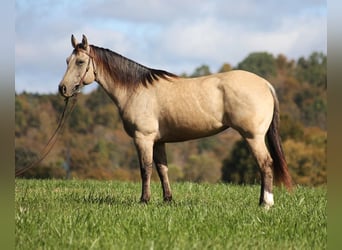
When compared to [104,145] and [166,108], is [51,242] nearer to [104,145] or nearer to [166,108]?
[166,108]

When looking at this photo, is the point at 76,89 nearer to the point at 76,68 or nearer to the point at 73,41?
the point at 76,68

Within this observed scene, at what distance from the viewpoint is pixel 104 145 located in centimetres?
3666

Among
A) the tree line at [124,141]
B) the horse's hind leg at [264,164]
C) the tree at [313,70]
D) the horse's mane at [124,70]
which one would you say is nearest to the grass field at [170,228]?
the horse's hind leg at [264,164]

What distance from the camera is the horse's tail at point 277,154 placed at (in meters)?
7.41

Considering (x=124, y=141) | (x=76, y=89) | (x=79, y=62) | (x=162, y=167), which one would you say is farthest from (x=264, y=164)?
(x=124, y=141)

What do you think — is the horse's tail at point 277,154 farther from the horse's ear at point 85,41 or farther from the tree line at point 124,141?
the tree line at point 124,141

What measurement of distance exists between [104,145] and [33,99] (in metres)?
6.90

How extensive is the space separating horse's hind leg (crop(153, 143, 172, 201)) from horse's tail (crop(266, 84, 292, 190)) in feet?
5.29

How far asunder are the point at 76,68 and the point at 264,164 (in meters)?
3.05

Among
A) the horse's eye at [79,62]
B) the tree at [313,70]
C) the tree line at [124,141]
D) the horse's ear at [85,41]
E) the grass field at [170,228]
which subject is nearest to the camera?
the grass field at [170,228]

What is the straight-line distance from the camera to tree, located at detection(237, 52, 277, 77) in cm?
4659

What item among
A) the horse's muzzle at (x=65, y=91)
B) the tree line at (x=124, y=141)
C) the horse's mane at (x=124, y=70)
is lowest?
the tree line at (x=124, y=141)

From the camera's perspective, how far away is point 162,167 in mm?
7867

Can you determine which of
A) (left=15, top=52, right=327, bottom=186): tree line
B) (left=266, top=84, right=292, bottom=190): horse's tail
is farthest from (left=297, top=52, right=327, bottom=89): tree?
(left=266, top=84, right=292, bottom=190): horse's tail
